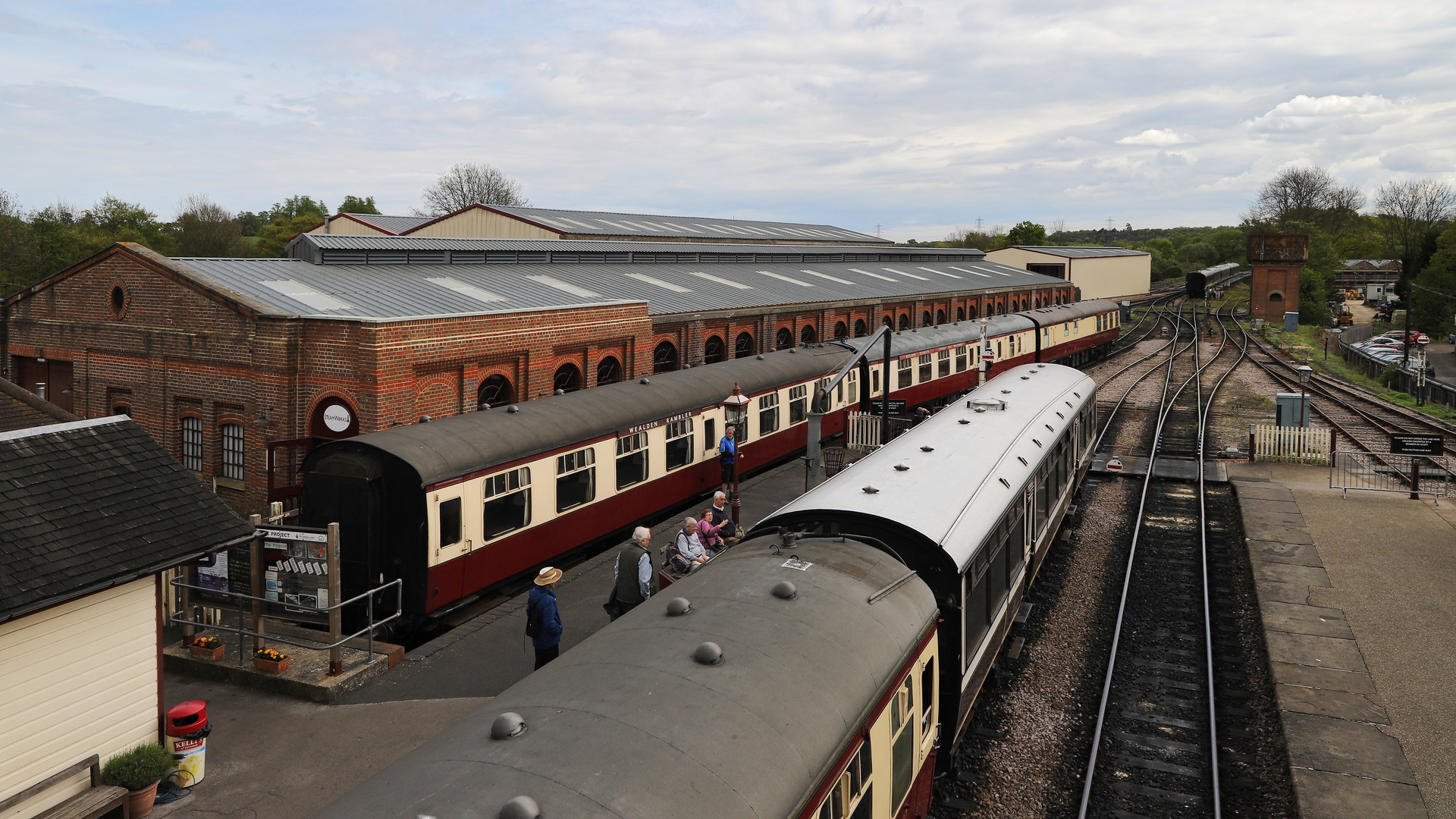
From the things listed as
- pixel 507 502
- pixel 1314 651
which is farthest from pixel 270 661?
pixel 1314 651

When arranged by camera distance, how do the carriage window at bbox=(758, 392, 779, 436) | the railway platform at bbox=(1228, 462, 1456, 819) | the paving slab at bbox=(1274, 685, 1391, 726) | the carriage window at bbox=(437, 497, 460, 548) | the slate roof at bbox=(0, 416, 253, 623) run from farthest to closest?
1. the carriage window at bbox=(758, 392, 779, 436)
2. the carriage window at bbox=(437, 497, 460, 548)
3. the paving slab at bbox=(1274, 685, 1391, 726)
4. the railway platform at bbox=(1228, 462, 1456, 819)
5. the slate roof at bbox=(0, 416, 253, 623)

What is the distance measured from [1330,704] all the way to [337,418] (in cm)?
1573

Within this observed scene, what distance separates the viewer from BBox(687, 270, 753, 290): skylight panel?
32.2 m

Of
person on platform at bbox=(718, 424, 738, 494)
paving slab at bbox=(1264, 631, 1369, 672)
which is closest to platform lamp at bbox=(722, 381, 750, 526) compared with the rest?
person on platform at bbox=(718, 424, 738, 494)

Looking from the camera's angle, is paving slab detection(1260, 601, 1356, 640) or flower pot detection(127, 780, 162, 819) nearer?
flower pot detection(127, 780, 162, 819)

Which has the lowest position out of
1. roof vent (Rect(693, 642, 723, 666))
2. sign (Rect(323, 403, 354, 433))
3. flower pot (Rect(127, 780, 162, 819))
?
flower pot (Rect(127, 780, 162, 819))

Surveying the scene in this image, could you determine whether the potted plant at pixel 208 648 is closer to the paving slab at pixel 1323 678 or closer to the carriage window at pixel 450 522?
the carriage window at pixel 450 522

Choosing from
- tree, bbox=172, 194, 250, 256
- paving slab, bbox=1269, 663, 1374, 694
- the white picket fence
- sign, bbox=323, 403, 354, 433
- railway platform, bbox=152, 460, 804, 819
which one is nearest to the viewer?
railway platform, bbox=152, 460, 804, 819

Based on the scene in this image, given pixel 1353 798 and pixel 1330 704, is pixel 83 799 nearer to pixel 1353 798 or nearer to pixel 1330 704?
pixel 1353 798

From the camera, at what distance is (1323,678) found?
1096 centimetres

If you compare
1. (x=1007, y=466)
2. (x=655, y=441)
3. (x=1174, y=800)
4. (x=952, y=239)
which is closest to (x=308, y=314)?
(x=655, y=441)

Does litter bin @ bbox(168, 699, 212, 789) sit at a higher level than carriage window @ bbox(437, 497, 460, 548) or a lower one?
lower

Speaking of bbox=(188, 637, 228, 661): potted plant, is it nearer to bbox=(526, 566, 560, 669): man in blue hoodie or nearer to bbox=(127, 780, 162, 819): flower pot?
bbox=(127, 780, 162, 819): flower pot

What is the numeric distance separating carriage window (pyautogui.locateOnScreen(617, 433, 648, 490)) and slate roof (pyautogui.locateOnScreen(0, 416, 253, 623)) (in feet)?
23.0
